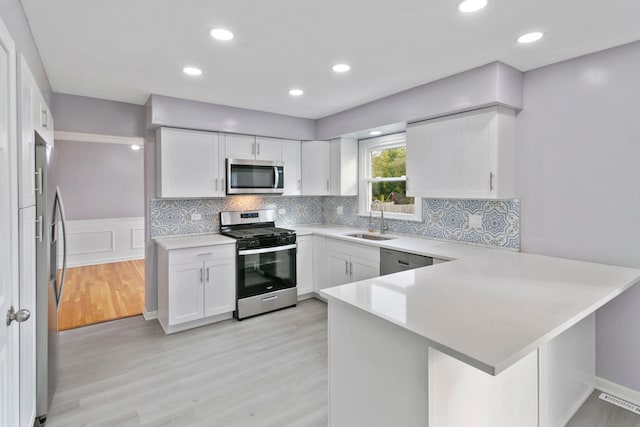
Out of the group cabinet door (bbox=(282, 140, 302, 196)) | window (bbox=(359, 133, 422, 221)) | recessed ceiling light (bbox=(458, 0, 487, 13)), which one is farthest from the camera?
cabinet door (bbox=(282, 140, 302, 196))

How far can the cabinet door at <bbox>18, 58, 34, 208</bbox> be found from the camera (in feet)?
5.16

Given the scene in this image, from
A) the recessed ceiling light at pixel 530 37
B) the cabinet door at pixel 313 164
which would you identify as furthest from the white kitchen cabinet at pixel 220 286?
the recessed ceiling light at pixel 530 37

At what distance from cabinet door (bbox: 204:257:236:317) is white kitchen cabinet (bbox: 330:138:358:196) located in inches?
64.3

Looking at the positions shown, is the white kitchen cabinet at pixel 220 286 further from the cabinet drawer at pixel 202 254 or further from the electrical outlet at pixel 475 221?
the electrical outlet at pixel 475 221

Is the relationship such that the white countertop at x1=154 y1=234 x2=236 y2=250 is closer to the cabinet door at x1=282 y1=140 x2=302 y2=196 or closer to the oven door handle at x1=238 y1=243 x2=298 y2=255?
the oven door handle at x1=238 y1=243 x2=298 y2=255

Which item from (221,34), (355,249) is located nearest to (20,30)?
(221,34)

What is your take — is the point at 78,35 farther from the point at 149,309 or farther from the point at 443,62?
the point at 149,309

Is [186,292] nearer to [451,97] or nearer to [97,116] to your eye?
[97,116]

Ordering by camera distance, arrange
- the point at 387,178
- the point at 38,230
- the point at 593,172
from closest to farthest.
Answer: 1. the point at 38,230
2. the point at 593,172
3. the point at 387,178

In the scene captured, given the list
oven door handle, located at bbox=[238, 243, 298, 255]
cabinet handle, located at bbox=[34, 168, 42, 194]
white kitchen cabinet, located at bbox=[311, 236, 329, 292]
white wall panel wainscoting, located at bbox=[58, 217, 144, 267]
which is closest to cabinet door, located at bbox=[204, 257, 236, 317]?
oven door handle, located at bbox=[238, 243, 298, 255]

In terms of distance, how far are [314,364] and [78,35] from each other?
110 inches

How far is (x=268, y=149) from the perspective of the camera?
4.17 metres

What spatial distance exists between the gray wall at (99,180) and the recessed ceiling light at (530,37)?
22.3 feet

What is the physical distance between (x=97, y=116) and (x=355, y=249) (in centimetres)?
295
